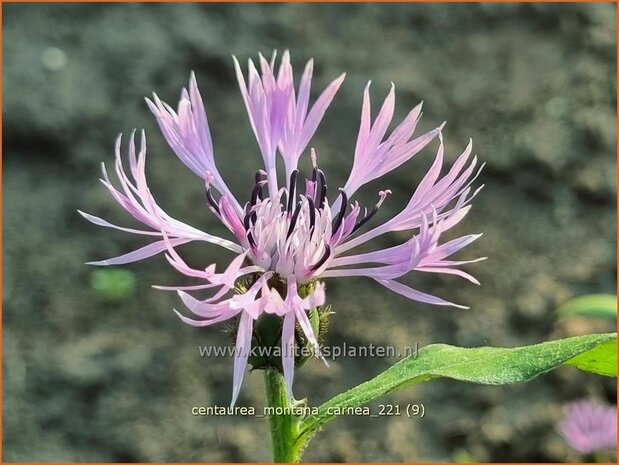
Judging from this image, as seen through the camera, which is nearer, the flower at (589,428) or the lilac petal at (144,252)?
the lilac petal at (144,252)

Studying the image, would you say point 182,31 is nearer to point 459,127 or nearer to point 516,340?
point 459,127

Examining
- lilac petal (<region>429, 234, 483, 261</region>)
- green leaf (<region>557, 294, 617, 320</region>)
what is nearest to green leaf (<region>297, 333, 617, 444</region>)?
lilac petal (<region>429, 234, 483, 261</region>)

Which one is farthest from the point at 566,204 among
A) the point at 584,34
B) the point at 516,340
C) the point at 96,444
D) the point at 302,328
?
the point at 302,328

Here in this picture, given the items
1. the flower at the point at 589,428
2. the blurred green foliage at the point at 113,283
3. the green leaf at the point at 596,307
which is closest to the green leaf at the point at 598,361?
the green leaf at the point at 596,307

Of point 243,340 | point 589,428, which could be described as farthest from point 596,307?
point 243,340

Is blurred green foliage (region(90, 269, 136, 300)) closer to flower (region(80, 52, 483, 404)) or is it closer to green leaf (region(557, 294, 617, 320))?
green leaf (region(557, 294, 617, 320))

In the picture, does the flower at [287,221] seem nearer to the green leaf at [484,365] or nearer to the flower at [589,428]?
the green leaf at [484,365]
